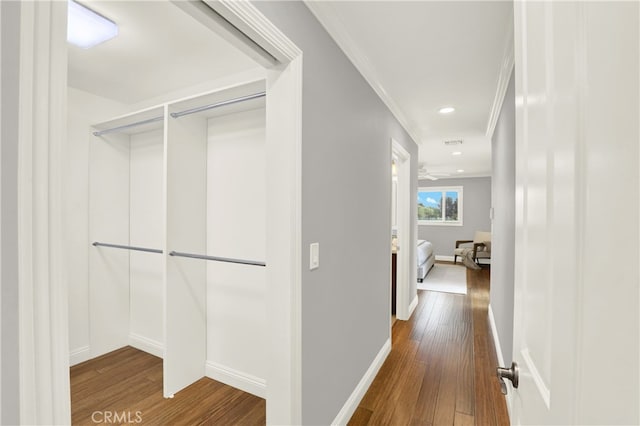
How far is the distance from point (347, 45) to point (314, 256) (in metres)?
1.35

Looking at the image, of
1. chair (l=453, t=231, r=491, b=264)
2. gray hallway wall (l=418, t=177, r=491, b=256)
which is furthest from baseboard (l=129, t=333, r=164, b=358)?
gray hallway wall (l=418, t=177, r=491, b=256)

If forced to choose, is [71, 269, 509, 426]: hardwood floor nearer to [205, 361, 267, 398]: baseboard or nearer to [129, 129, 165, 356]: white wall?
[205, 361, 267, 398]: baseboard

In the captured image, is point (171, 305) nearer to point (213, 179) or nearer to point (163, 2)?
point (213, 179)

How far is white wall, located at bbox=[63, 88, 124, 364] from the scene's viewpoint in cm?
263

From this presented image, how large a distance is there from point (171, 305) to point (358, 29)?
7.57ft

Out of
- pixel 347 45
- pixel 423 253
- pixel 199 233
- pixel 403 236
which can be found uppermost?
pixel 347 45

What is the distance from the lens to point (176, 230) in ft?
7.34

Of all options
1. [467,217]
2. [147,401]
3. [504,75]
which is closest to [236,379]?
[147,401]

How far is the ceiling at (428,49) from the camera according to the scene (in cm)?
157

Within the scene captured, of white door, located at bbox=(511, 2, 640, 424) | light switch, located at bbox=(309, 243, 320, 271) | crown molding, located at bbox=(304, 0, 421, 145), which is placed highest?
crown molding, located at bbox=(304, 0, 421, 145)

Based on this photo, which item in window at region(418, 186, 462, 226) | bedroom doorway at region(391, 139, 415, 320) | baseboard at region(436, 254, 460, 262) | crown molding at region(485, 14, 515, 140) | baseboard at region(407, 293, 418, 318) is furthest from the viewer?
window at region(418, 186, 462, 226)

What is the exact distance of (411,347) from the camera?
3.07 m

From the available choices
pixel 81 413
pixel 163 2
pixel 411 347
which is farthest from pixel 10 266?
pixel 411 347

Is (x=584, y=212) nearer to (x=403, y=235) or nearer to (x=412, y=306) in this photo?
(x=403, y=235)
